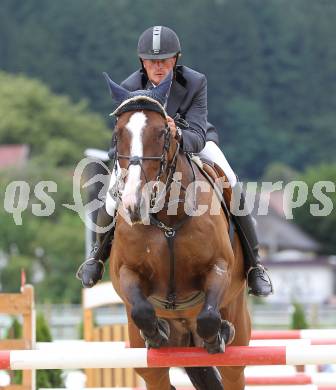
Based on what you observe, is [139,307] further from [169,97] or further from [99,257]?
[169,97]

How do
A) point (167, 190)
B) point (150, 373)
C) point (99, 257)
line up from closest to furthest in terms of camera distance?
point (167, 190) < point (99, 257) < point (150, 373)

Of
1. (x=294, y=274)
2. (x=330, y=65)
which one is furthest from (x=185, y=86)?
(x=330, y=65)

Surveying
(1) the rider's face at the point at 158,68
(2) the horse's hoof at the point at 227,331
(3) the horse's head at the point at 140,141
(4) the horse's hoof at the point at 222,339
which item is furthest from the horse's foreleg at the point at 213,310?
(1) the rider's face at the point at 158,68

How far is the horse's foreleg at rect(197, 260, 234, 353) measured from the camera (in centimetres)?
692

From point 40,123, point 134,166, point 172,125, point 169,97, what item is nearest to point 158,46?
point 169,97

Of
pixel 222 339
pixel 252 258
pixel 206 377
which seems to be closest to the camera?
pixel 222 339

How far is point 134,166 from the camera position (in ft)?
21.4

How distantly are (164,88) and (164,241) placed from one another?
0.91 m

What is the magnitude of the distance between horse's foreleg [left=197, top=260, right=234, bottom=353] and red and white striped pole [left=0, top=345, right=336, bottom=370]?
3.2 inches

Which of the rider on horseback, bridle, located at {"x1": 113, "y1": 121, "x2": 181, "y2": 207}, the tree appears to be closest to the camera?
bridle, located at {"x1": 113, "y1": 121, "x2": 181, "y2": 207}

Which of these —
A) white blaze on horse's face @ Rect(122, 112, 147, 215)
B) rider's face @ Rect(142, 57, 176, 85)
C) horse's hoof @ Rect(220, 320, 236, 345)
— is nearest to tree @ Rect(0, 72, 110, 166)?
rider's face @ Rect(142, 57, 176, 85)

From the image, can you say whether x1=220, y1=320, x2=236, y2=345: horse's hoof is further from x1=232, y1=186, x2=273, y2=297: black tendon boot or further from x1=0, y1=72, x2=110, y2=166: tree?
x1=0, y1=72, x2=110, y2=166: tree

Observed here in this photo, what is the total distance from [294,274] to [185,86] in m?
62.3

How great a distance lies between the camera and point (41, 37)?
122 metres
